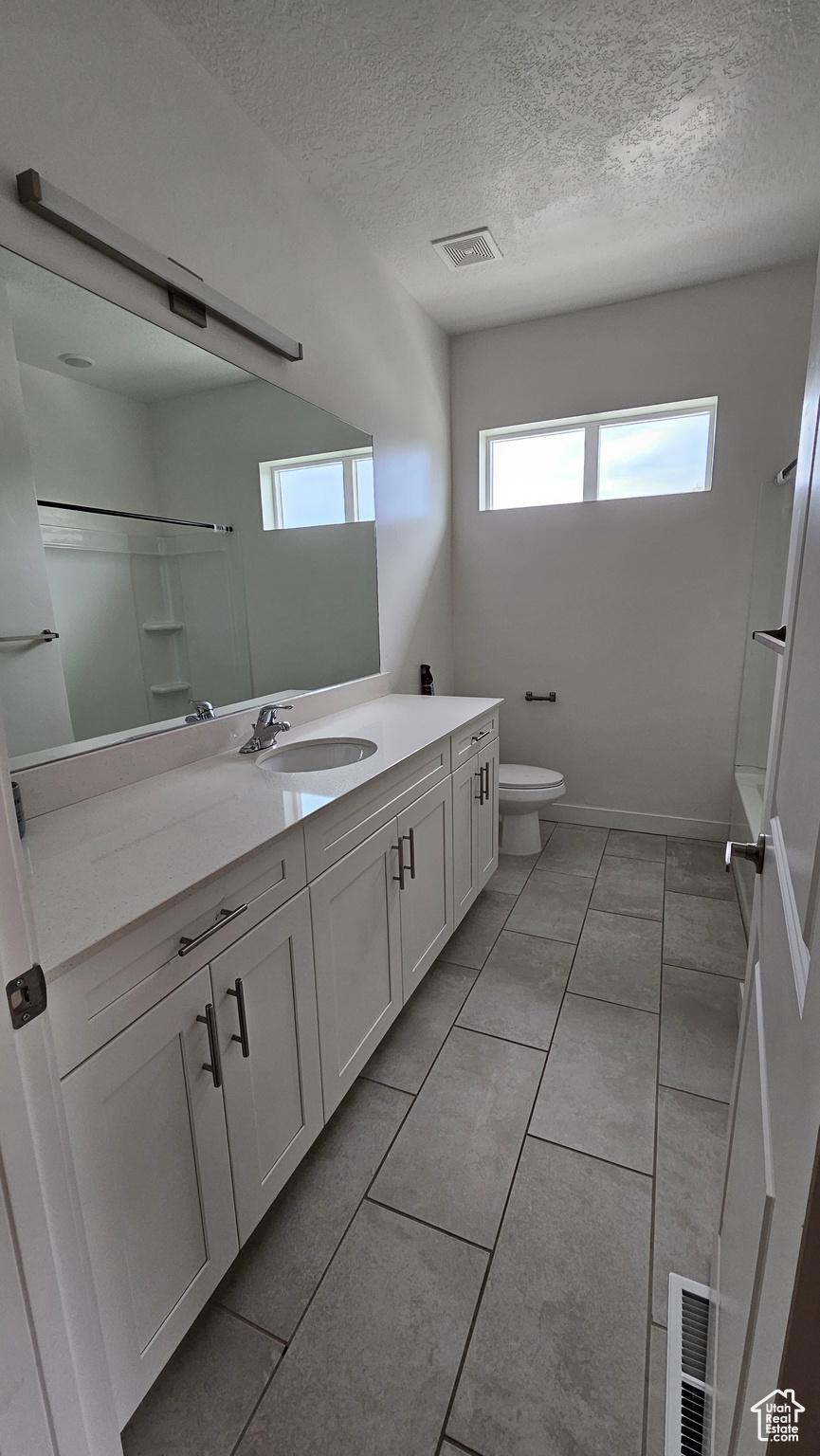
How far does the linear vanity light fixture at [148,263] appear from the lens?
1.13 meters

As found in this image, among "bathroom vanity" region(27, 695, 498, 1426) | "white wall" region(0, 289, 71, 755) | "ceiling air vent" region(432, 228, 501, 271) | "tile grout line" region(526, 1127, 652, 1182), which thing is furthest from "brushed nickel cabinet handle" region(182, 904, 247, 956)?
"ceiling air vent" region(432, 228, 501, 271)

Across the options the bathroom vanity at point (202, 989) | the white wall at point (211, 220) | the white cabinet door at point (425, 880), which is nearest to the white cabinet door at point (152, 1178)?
the bathroom vanity at point (202, 989)

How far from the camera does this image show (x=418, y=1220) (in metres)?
1.25

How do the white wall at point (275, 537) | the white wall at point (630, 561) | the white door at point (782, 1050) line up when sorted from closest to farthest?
the white door at point (782, 1050) → the white wall at point (275, 537) → the white wall at point (630, 561)

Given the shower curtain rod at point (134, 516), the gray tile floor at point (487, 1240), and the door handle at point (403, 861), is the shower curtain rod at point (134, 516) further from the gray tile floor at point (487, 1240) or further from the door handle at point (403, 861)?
the gray tile floor at point (487, 1240)

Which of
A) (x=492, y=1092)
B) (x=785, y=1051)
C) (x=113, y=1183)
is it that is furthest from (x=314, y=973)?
(x=785, y=1051)

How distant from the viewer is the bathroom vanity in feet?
2.60

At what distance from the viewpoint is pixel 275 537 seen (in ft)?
6.63

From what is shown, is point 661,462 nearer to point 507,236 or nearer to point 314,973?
point 507,236

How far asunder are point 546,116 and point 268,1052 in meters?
2.63

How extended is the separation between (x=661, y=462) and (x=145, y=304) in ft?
8.22

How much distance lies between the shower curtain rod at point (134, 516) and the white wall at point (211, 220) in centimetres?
47

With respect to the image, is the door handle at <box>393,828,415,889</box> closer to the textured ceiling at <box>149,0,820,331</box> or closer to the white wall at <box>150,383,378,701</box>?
the white wall at <box>150,383,378,701</box>

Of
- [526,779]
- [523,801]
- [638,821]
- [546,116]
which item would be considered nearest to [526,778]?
[526,779]
